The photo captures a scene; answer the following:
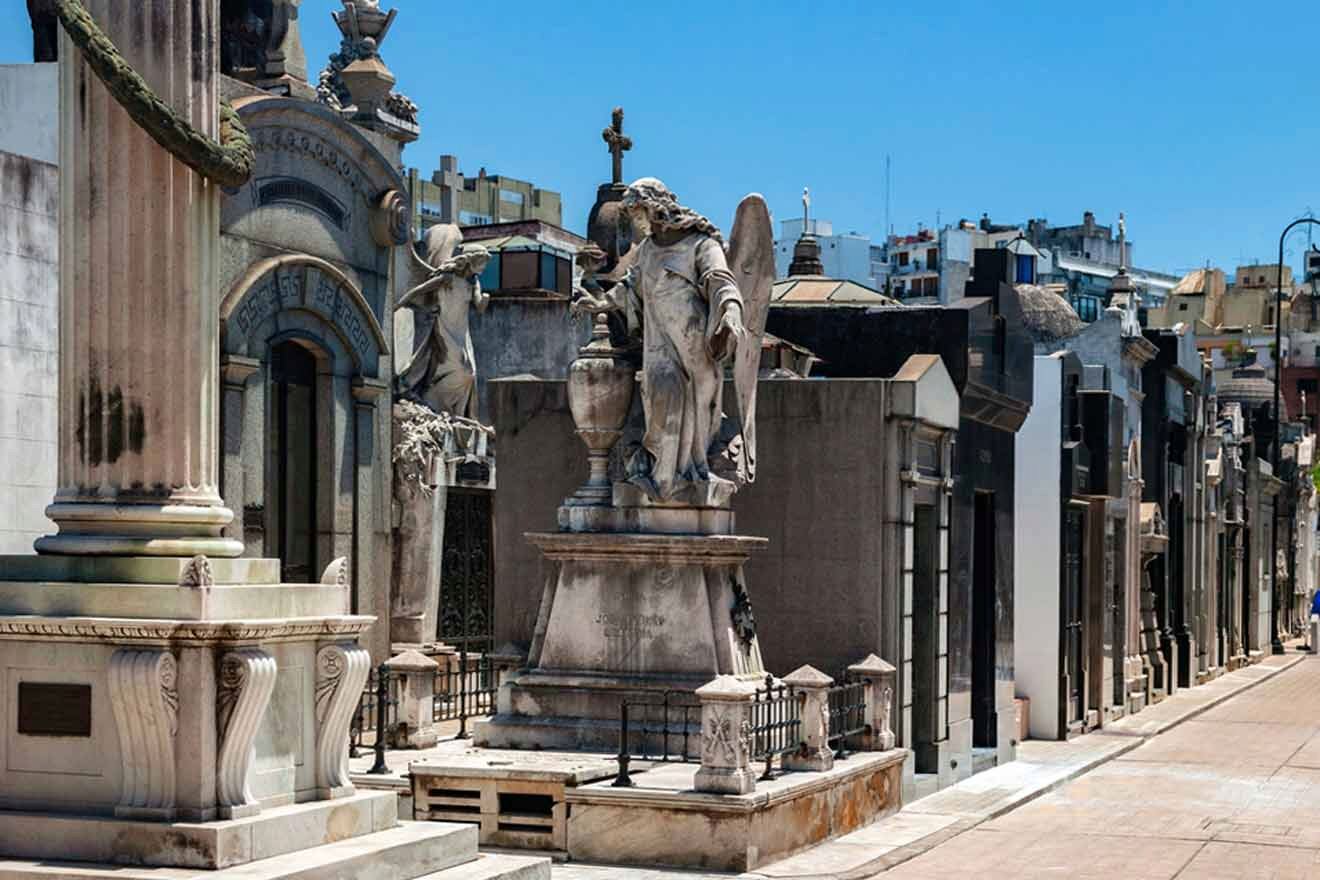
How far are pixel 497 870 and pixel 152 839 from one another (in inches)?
84.0

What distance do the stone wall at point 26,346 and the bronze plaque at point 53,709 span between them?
5.64 metres

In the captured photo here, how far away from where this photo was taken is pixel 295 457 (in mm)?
17203

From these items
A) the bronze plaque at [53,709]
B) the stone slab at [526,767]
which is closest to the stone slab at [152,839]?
the bronze plaque at [53,709]

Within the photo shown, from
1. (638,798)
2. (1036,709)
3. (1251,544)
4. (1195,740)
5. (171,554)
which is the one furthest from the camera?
(1251,544)

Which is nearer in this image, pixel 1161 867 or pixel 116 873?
pixel 116 873

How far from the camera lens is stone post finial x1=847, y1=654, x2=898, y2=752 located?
54.3 ft

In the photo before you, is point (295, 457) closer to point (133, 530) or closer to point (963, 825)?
point (963, 825)

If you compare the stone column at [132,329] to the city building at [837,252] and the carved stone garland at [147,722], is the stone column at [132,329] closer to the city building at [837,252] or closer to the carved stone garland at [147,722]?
the carved stone garland at [147,722]

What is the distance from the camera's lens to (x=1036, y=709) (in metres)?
24.7

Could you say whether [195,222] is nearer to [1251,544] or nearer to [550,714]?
[550,714]

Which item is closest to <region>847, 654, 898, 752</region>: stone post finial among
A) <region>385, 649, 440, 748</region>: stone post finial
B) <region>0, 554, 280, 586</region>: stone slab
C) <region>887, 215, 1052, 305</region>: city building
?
<region>385, 649, 440, 748</region>: stone post finial

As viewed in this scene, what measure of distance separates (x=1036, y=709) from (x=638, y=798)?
39.6 ft

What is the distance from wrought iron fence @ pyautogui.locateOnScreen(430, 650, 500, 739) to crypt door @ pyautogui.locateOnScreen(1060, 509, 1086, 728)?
320 inches

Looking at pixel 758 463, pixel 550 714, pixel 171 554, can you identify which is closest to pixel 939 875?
pixel 550 714
